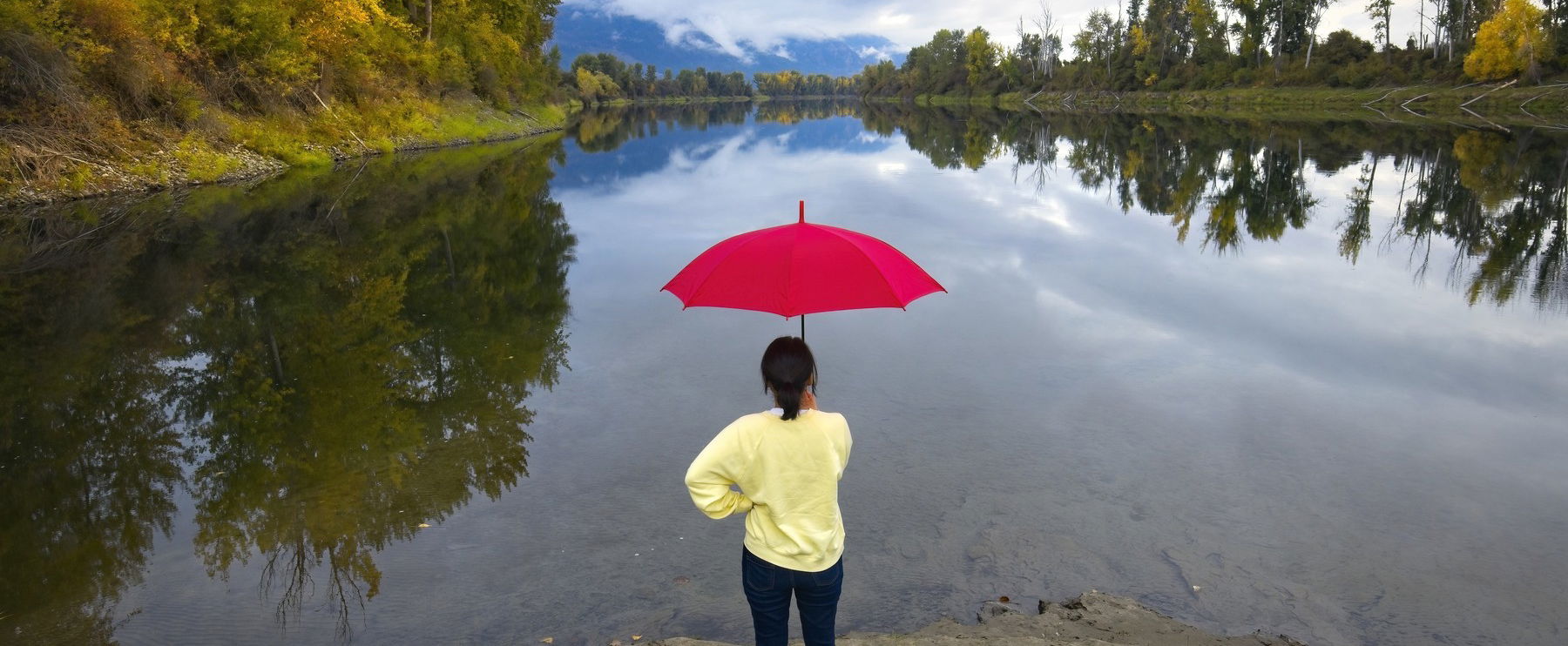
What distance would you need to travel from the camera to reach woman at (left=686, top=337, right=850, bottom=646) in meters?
3.10

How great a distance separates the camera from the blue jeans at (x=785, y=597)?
3.35 metres

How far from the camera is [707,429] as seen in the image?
7.79m

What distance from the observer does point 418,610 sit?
5.02m

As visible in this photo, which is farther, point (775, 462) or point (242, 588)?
point (242, 588)

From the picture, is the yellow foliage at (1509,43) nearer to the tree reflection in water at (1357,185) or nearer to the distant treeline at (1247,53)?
the distant treeline at (1247,53)

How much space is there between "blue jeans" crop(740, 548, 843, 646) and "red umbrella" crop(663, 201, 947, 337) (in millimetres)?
964

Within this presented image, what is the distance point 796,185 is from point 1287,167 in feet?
48.7

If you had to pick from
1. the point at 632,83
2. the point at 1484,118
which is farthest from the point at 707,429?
the point at 632,83

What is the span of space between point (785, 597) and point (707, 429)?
4419 mm

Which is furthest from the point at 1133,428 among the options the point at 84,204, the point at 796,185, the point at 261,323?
the point at 84,204

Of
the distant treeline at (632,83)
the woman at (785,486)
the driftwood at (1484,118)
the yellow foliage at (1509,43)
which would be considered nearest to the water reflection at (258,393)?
the woman at (785,486)

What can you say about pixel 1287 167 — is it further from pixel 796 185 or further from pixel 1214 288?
pixel 1214 288

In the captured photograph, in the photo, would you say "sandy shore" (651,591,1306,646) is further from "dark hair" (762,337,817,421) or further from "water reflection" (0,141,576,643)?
"water reflection" (0,141,576,643)

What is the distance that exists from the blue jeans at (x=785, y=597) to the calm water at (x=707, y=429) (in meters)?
1.45
